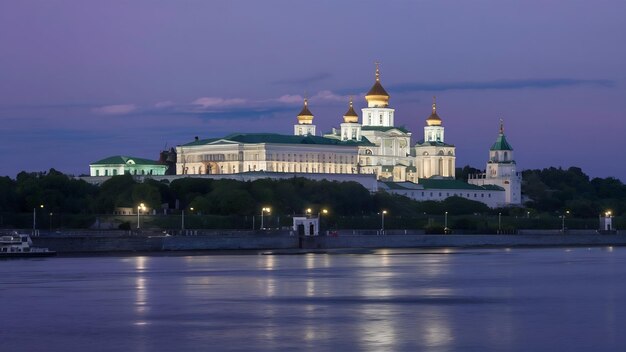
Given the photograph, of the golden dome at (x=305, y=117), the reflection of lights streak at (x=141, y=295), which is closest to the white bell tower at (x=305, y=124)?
the golden dome at (x=305, y=117)

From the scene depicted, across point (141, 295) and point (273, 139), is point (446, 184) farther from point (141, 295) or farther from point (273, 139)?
point (141, 295)

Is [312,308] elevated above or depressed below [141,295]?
below

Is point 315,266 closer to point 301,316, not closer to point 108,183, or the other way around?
point 301,316

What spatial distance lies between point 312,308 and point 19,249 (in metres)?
35.5

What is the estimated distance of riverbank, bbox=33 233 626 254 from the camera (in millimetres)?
78625

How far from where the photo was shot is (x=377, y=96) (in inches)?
7579

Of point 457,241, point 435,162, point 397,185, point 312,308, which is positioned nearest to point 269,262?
point 312,308

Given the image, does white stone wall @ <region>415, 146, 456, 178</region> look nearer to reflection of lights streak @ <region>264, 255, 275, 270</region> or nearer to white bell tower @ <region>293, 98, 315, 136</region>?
white bell tower @ <region>293, 98, 315, 136</region>

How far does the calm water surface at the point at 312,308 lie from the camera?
1223 inches

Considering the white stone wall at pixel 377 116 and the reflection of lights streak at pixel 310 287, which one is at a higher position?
the white stone wall at pixel 377 116

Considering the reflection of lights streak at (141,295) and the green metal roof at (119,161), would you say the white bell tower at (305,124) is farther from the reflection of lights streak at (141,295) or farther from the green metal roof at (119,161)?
the reflection of lights streak at (141,295)

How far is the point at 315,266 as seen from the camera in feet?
208

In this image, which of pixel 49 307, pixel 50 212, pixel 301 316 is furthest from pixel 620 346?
pixel 50 212

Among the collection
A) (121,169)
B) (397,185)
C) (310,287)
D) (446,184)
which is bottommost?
(310,287)
